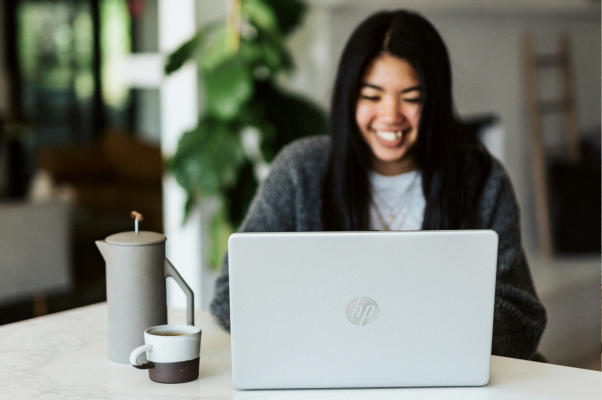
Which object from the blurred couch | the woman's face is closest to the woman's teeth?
the woman's face

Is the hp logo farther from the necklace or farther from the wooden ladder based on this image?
the wooden ladder

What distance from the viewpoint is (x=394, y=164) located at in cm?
159

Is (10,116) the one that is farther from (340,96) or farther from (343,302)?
(343,302)

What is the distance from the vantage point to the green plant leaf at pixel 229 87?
2.43 meters

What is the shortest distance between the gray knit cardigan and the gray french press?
0.23 meters

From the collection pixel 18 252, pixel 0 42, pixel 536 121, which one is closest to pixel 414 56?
pixel 536 121

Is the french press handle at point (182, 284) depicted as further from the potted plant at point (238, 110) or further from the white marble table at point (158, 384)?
the potted plant at point (238, 110)

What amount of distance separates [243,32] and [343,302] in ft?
7.22

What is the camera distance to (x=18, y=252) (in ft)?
→ 11.2

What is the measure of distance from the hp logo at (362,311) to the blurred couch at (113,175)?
4898 mm

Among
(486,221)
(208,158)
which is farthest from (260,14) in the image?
(486,221)

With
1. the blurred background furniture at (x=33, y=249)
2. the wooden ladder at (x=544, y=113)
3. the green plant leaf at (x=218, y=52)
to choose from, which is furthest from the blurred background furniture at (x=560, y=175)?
the blurred background furniture at (x=33, y=249)

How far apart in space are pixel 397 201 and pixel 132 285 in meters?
0.76

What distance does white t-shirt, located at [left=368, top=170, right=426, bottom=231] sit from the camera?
1541mm
